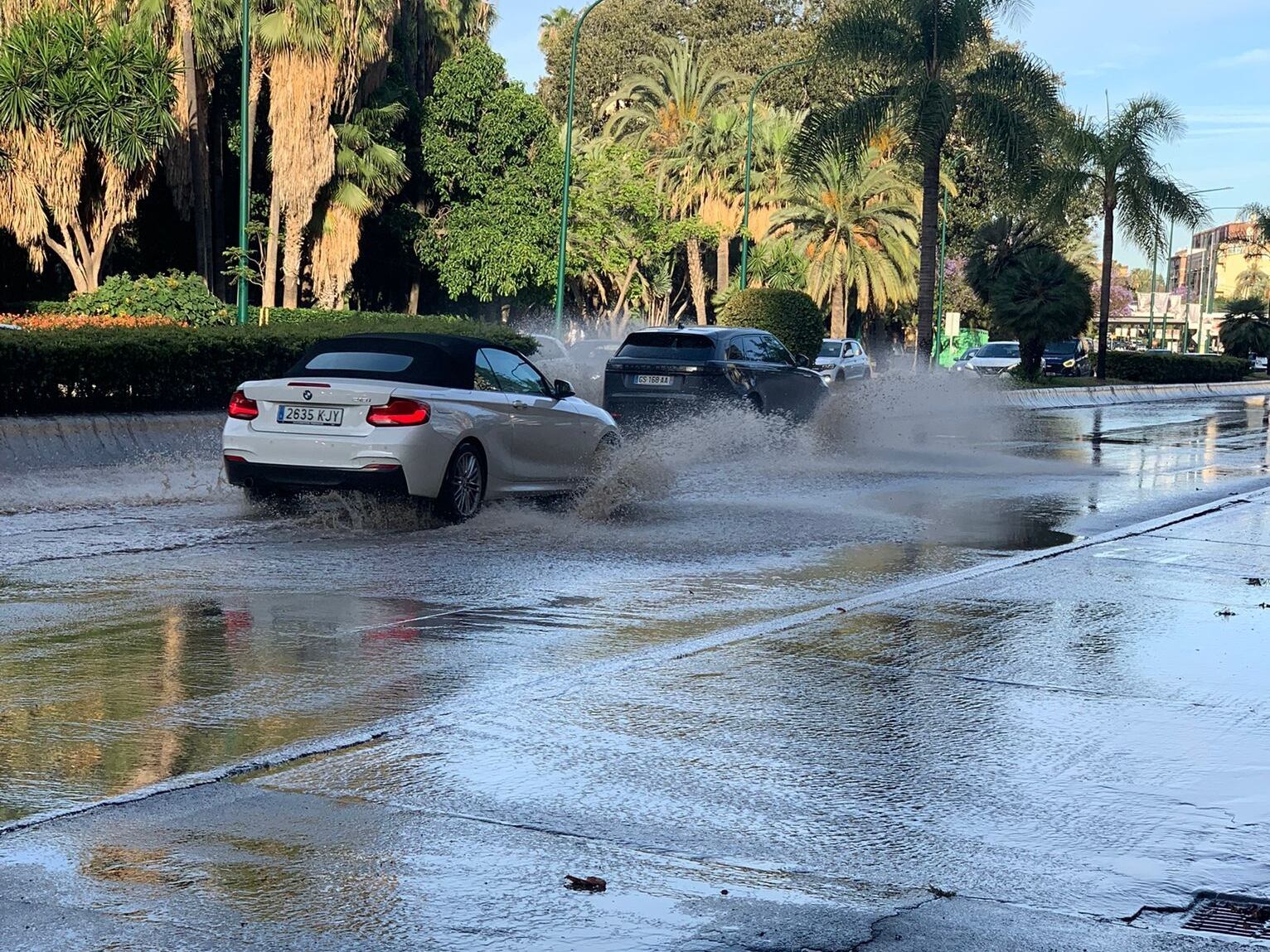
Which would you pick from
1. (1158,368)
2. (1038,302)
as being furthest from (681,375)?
(1158,368)

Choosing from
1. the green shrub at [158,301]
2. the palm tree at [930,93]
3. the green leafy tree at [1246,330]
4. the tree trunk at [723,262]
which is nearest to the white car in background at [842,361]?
the palm tree at [930,93]

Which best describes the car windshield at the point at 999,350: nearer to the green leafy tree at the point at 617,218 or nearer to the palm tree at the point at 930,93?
the green leafy tree at the point at 617,218

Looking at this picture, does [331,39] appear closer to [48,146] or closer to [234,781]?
[48,146]

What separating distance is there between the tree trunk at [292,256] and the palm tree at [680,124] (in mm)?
20975

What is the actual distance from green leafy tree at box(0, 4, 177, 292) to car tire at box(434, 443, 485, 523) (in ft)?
88.6

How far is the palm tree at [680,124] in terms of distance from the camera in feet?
209

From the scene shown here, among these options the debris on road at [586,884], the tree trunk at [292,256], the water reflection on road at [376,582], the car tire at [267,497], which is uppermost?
the tree trunk at [292,256]

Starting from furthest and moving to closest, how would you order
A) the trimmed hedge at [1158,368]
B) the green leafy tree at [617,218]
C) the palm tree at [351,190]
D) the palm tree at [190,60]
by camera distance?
1. the green leafy tree at [617,218]
2. the trimmed hedge at [1158,368]
3. the palm tree at [351,190]
4. the palm tree at [190,60]

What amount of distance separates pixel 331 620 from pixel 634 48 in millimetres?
69629

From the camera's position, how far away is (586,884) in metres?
4.54

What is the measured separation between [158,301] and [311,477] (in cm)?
1936

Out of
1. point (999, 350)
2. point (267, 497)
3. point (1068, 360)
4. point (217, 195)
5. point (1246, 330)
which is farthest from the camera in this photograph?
point (1246, 330)

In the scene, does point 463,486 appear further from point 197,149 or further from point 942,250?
point 942,250

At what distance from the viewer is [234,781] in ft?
18.1
